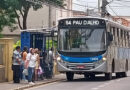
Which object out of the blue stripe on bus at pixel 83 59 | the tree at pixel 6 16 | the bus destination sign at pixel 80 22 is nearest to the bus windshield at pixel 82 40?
the bus destination sign at pixel 80 22

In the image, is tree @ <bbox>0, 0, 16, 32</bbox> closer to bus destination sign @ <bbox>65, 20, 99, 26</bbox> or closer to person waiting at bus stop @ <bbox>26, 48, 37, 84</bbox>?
bus destination sign @ <bbox>65, 20, 99, 26</bbox>

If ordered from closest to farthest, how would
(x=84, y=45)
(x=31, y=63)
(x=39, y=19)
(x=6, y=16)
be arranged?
(x=31, y=63)
(x=84, y=45)
(x=6, y=16)
(x=39, y=19)

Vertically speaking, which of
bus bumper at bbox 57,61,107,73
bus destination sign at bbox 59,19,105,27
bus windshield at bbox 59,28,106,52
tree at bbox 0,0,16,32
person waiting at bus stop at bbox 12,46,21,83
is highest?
tree at bbox 0,0,16,32

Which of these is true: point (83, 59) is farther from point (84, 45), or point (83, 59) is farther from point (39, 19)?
point (39, 19)

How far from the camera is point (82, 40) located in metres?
27.8

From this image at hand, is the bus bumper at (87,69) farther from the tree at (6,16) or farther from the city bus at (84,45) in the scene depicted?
the tree at (6,16)

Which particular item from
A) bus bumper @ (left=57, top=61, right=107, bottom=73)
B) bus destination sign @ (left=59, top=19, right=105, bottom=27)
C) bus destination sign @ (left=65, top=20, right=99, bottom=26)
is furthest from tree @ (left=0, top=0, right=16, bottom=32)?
bus bumper @ (left=57, top=61, right=107, bottom=73)

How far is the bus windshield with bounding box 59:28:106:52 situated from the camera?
27688mm

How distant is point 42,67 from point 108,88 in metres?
7.81

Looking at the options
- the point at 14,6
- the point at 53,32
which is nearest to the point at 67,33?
the point at 53,32

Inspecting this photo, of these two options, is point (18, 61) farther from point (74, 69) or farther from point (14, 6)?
point (14, 6)

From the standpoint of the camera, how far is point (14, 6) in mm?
39406

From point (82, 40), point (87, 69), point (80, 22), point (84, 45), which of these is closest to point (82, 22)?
point (80, 22)

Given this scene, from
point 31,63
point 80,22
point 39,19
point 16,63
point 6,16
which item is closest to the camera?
point 31,63
